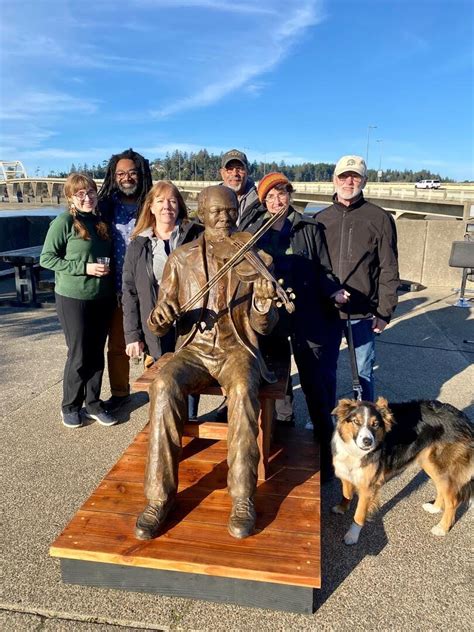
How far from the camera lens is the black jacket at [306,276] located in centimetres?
363

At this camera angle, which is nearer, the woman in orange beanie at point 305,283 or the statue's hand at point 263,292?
the statue's hand at point 263,292

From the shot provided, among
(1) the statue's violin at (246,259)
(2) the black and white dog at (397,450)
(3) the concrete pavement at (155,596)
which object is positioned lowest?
(3) the concrete pavement at (155,596)

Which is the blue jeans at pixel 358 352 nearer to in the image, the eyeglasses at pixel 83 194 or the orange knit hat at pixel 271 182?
the orange knit hat at pixel 271 182

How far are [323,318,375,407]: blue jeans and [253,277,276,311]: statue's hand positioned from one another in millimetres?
961

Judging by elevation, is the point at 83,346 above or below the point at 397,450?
above

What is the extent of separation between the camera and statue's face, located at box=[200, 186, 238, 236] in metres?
3.22

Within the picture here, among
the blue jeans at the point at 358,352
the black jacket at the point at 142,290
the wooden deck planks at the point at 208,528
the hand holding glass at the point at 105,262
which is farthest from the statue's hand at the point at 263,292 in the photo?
the hand holding glass at the point at 105,262

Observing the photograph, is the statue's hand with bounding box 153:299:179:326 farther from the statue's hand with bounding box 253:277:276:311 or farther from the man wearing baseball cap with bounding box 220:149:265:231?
the man wearing baseball cap with bounding box 220:149:265:231

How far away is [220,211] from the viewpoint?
10.6ft

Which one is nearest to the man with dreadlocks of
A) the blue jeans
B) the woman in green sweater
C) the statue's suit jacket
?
the woman in green sweater

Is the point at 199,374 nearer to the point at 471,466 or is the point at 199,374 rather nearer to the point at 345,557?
the point at 345,557

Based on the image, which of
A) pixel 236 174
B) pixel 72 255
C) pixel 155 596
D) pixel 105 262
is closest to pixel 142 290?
pixel 105 262

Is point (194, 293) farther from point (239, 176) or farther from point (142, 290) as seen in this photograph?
point (239, 176)

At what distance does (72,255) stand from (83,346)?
81 centimetres
